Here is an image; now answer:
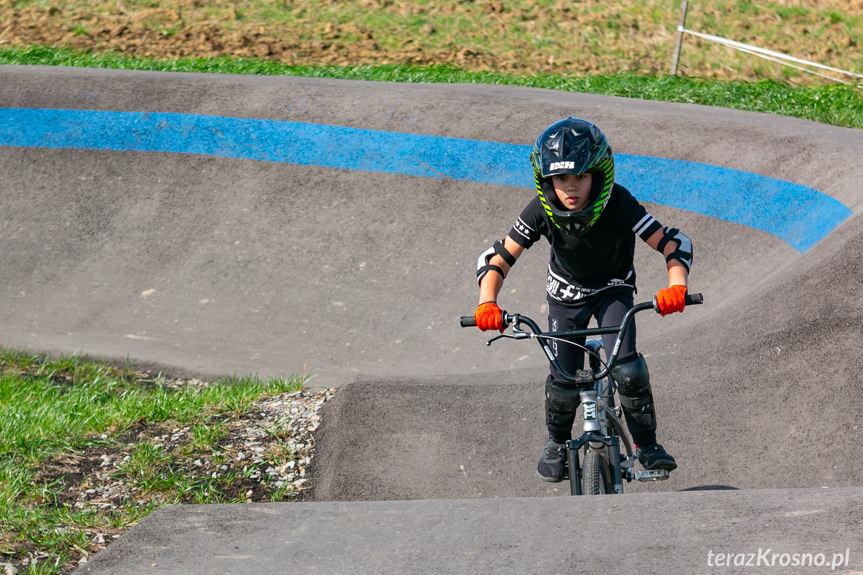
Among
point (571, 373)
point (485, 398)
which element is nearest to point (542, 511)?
point (571, 373)

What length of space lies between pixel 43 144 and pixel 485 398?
301 inches

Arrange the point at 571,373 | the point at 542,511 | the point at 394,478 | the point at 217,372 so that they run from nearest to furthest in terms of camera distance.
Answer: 1. the point at 542,511
2. the point at 571,373
3. the point at 394,478
4. the point at 217,372

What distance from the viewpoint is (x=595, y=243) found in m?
4.54

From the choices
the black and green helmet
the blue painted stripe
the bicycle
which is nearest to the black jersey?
the black and green helmet

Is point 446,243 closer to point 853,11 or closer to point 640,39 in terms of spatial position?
point 640,39

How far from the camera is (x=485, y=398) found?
20.9ft

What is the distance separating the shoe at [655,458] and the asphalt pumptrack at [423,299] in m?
0.33

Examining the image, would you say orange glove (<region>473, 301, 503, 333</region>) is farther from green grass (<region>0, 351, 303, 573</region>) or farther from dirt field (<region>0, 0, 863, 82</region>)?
dirt field (<region>0, 0, 863, 82</region>)

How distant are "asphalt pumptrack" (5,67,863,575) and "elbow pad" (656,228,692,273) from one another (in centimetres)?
112

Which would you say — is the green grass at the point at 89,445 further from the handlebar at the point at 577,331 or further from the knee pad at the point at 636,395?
the knee pad at the point at 636,395

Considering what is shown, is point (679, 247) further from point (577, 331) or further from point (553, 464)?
point (553, 464)

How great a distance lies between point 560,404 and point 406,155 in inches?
246

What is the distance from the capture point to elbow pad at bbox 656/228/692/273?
4348 mm

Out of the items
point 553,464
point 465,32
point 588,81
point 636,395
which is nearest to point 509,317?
point 636,395
